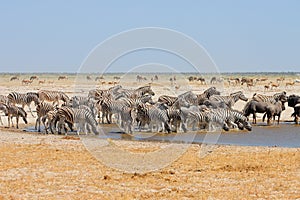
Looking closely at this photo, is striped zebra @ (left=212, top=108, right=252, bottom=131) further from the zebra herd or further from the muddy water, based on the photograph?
the muddy water

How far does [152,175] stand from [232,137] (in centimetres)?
851

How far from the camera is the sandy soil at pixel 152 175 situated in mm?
9344

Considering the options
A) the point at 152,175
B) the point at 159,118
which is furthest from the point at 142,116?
the point at 152,175

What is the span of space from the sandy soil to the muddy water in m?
2.42

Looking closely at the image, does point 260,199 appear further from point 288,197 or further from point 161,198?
point 161,198

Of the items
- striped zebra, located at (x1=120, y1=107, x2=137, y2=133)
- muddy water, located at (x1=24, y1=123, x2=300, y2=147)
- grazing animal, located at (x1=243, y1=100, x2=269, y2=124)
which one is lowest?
muddy water, located at (x1=24, y1=123, x2=300, y2=147)

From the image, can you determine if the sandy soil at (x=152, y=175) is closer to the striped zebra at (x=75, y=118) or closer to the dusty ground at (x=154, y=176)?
the dusty ground at (x=154, y=176)

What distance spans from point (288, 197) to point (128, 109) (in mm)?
12007

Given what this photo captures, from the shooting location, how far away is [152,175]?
1108 cm

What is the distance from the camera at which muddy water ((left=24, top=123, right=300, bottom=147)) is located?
17812mm

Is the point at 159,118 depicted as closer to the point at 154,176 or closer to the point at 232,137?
the point at 232,137

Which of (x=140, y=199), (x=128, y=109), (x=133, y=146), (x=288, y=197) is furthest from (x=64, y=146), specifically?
(x=288, y=197)

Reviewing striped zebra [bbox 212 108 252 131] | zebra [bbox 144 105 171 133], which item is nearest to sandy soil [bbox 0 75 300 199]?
zebra [bbox 144 105 171 133]

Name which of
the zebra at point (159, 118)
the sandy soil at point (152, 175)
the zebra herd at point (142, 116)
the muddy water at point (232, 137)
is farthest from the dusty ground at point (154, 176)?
the zebra at point (159, 118)
